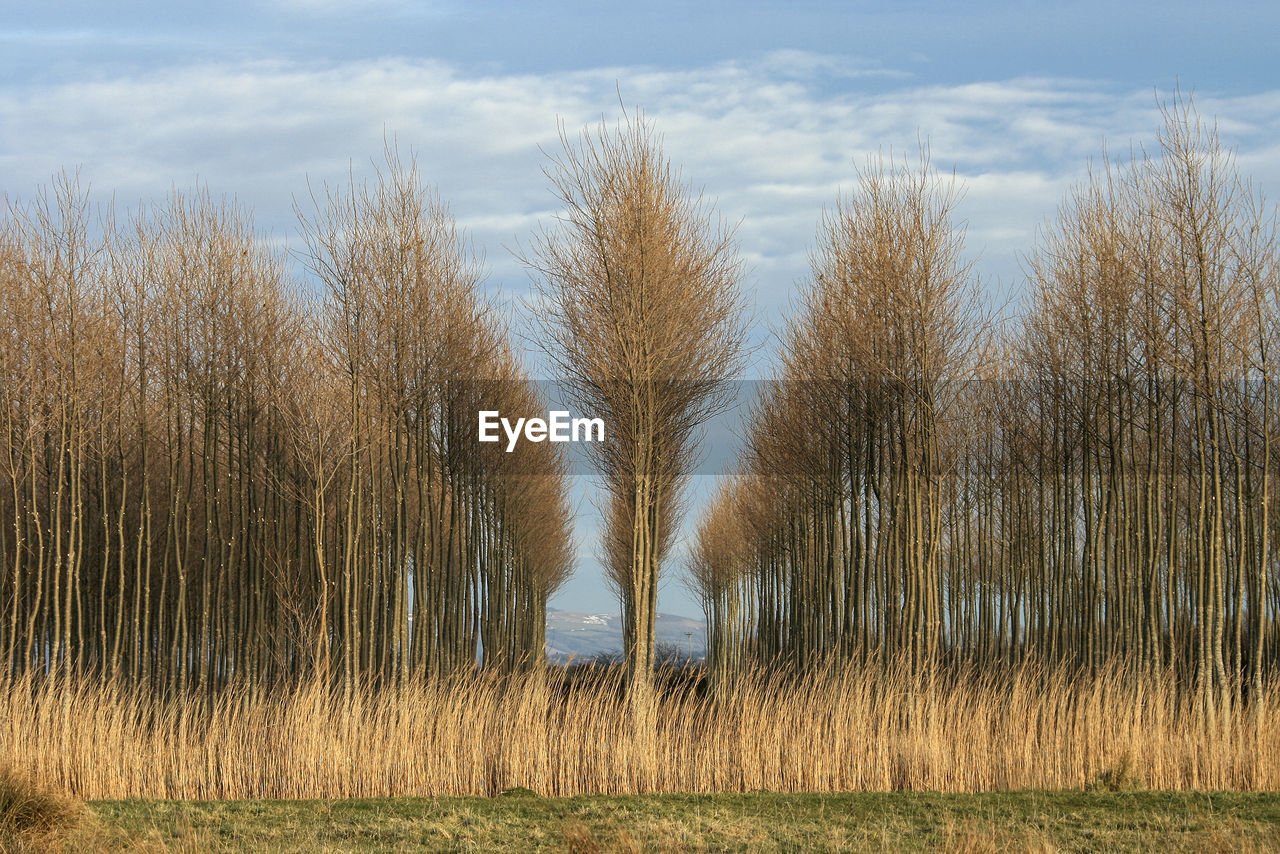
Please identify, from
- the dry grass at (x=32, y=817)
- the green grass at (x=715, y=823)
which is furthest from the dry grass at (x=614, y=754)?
the dry grass at (x=32, y=817)

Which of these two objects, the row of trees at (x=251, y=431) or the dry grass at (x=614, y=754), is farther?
the row of trees at (x=251, y=431)

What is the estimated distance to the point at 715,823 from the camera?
7.55 metres

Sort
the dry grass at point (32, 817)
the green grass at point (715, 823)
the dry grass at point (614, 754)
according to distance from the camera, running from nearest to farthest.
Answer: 1. the dry grass at point (32, 817)
2. the green grass at point (715, 823)
3. the dry grass at point (614, 754)

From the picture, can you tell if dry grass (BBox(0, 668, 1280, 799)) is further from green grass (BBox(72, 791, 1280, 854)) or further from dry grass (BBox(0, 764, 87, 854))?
dry grass (BBox(0, 764, 87, 854))

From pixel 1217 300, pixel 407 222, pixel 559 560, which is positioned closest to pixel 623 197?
pixel 407 222

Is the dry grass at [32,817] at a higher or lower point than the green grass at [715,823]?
higher

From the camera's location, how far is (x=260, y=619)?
14.4 meters

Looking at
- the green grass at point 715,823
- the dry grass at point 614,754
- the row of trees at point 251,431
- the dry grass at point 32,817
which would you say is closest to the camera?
the dry grass at point 32,817

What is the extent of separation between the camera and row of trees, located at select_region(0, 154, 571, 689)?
13.7 meters

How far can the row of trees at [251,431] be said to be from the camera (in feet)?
44.9

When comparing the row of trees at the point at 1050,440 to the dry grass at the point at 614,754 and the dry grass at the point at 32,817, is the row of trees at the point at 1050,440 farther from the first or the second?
the dry grass at the point at 32,817

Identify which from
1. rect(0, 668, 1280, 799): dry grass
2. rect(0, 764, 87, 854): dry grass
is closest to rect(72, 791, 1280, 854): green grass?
rect(0, 764, 87, 854): dry grass

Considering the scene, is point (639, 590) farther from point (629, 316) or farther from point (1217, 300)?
point (1217, 300)

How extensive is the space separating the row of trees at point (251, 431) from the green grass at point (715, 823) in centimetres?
415
